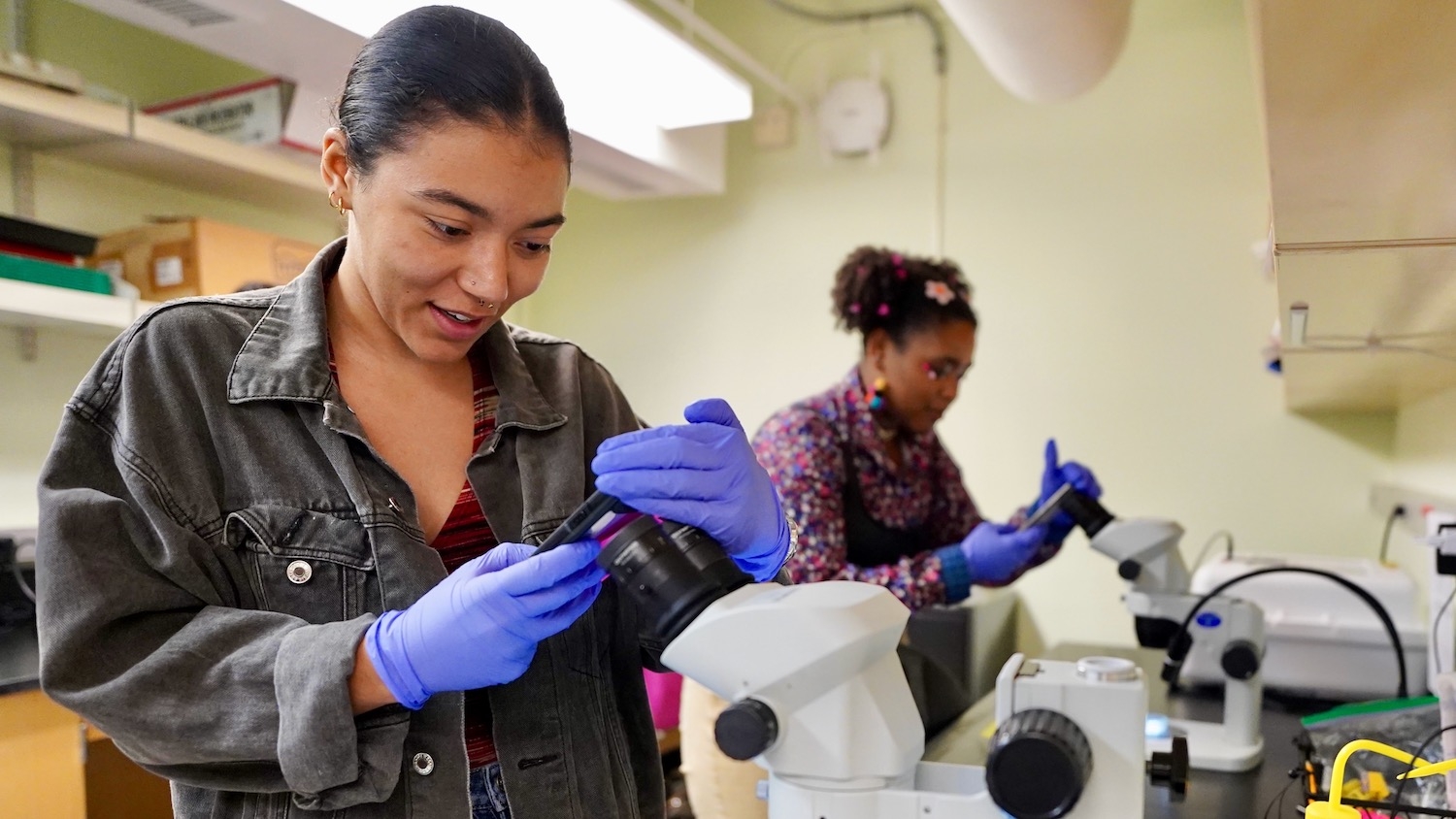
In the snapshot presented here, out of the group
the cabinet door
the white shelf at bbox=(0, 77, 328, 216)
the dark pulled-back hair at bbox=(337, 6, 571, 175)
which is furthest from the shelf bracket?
the dark pulled-back hair at bbox=(337, 6, 571, 175)

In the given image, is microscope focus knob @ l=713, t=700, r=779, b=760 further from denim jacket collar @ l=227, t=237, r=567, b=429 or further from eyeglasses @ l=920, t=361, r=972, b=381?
eyeglasses @ l=920, t=361, r=972, b=381

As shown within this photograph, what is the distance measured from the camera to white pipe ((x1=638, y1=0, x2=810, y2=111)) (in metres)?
2.54

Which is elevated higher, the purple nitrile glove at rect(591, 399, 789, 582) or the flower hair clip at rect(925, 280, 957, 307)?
the flower hair clip at rect(925, 280, 957, 307)

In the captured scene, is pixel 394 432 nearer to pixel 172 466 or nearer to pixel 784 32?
pixel 172 466

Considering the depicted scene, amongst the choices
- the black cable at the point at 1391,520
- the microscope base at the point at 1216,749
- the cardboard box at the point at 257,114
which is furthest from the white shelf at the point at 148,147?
the black cable at the point at 1391,520

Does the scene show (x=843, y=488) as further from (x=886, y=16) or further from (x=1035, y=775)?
(x=886, y=16)

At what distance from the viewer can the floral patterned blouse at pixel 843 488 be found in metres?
1.86

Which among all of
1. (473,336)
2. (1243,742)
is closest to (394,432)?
(473,336)

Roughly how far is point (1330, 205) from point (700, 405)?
0.52 m

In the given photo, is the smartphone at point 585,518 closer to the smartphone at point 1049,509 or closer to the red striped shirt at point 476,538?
the red striped shirt at point 476,538

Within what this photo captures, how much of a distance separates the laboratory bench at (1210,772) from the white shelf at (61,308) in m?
1.72

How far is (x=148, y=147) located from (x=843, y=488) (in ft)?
5.77

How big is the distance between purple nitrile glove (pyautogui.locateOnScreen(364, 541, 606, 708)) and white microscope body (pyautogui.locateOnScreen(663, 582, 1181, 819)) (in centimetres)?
13

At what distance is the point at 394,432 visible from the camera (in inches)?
36.8
